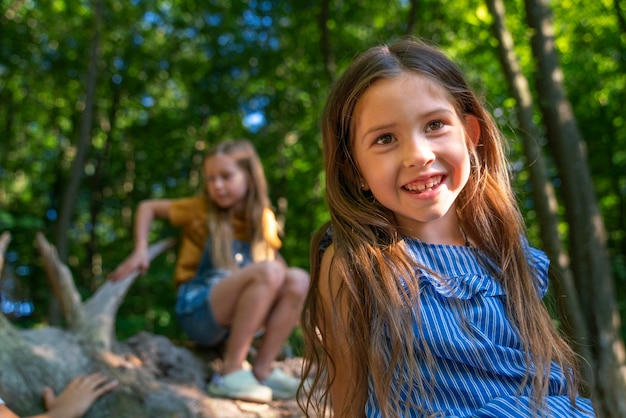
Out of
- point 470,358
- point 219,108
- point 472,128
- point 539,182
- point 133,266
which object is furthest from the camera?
point 219,108

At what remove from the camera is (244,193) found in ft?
12.9

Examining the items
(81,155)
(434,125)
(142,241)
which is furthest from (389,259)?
(81,155)

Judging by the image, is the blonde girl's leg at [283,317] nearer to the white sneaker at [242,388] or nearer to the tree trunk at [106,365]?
the white sneaker at [242,388]

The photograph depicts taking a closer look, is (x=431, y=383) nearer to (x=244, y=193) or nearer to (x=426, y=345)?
(x=426, y=345)

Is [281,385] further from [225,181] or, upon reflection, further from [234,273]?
[225,181]

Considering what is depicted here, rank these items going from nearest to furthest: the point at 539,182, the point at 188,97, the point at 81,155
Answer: the point at 539,182 → the point at 81,155 → the point at 188,97

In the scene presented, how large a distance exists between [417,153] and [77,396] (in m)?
2.02

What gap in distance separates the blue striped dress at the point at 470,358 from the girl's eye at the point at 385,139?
28 cm

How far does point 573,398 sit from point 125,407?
2.03 meters

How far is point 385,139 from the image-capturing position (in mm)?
1505

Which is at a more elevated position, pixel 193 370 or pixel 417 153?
pixel 417 153

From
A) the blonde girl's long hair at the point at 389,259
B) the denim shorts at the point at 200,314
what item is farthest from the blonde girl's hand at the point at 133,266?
the blonde girl's long hair at the point at 389,259

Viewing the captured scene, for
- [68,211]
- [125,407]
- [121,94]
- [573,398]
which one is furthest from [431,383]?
[121,94]

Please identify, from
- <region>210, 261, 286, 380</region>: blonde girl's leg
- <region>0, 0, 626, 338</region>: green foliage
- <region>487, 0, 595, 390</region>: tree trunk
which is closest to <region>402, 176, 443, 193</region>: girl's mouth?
<region>210, 261, 286, 380</region>: blonde girl's leg
